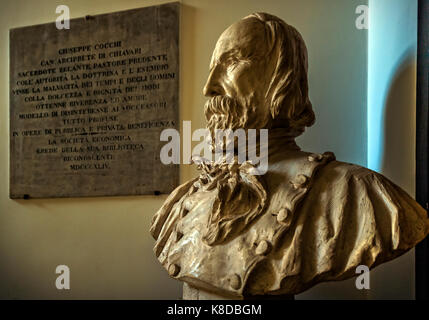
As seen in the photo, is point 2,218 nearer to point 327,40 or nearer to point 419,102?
point 327,40

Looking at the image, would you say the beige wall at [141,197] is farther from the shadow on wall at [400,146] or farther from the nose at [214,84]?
the nose at [214,84]

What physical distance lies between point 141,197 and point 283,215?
154 cm

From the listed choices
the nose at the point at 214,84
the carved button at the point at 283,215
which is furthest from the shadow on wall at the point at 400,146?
the nose at the point at 214,84

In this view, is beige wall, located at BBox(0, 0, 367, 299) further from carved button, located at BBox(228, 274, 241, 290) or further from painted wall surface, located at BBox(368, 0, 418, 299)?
carved button, located at BBox(228, 274, 241, 290)

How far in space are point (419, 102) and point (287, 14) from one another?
1.11m

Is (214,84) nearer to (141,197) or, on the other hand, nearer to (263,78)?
(263,78)

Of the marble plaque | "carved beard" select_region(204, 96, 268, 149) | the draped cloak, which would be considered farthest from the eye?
the marble plaque

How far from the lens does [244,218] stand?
1957 millimetres

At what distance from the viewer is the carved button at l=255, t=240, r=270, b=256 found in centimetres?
180

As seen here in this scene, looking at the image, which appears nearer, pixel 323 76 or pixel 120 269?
pixel 323 76

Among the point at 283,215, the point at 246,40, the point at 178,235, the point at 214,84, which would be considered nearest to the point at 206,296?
the point at 178,235

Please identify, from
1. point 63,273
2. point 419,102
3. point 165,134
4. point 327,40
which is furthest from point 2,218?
point 419,102

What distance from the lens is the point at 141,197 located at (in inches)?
126

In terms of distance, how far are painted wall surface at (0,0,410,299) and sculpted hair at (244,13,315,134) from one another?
29.8 inches
